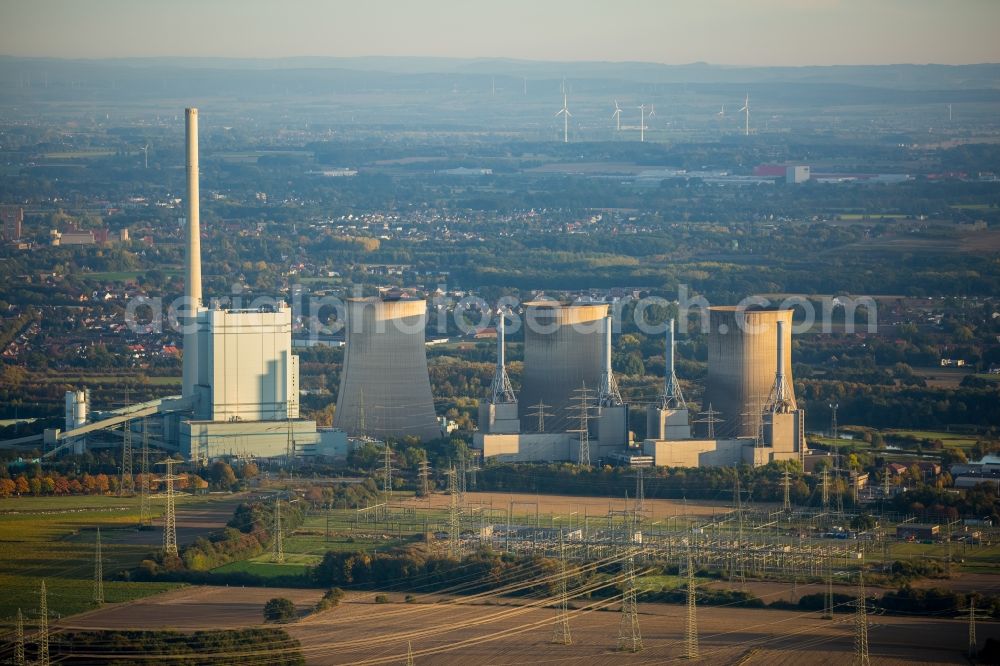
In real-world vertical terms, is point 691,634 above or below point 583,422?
below

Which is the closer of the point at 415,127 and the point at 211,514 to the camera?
the point at 211,514

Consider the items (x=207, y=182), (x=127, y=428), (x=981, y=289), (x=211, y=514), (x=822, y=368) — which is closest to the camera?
(x=211, y=514)

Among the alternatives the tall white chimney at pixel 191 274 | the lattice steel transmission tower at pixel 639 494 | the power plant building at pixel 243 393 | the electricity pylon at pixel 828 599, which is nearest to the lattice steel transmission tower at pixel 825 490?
the lattice steel transmission tower at pixel 639 494

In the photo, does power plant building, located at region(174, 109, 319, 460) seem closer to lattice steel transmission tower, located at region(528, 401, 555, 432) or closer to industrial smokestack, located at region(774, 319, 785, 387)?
lattice steel transmission tower, located at region(528, 401, 555, 432)

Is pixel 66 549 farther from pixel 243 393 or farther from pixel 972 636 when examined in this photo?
pixel 972 636

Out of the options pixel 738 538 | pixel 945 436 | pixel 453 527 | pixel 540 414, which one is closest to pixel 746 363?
pixel 540 414

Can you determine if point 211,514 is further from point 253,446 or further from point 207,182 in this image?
point 207,182

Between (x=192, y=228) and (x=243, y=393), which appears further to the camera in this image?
(x=192, y=228)

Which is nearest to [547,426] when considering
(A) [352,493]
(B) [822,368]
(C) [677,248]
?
(A) [352,493]
